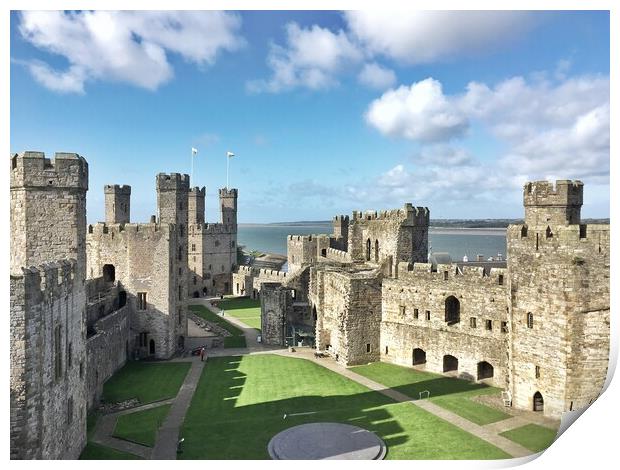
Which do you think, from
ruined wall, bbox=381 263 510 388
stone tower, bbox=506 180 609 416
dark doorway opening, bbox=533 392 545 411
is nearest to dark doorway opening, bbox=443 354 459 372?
ruined wall, bbox=381 263 510 388

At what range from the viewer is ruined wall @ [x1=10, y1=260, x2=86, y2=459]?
13.2 m

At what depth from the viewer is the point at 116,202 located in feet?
151

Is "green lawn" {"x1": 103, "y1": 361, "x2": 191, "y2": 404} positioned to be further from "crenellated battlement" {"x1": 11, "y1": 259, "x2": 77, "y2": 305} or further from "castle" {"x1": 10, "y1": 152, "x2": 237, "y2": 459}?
"crenellated battlement" {"x1": 11, "y1": 259, "x2": 77, "y2": 305}

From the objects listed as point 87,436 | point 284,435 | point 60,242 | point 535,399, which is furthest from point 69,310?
point 535,399

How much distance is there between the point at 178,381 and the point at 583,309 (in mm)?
19687

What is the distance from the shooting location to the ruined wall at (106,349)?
75.2ft

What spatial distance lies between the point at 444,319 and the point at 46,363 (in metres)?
19.9

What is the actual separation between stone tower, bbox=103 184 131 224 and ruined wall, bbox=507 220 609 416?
118 ft

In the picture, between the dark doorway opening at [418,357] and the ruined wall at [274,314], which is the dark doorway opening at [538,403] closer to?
the dark doorway opening at [418,357]

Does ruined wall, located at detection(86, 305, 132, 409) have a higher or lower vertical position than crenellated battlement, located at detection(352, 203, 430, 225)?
lower

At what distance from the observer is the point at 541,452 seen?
17484mm

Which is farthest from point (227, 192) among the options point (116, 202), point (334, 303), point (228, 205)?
point (334, 303)

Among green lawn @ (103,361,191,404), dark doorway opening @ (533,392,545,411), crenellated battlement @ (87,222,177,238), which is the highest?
crenellated battlement @ (87,222,177,238)

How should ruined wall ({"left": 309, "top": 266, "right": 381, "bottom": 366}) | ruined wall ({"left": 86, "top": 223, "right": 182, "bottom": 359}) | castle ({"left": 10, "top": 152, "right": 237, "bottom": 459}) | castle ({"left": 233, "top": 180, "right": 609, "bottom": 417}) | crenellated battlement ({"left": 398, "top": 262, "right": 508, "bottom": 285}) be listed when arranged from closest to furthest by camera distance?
1. castle ({"left": 10, "top": 152, "right": 237, "bottom": 459})
2. castle ({"left": 233, "top": 180, "right": 609, "bottom": 417})
3. crenellated battlement ({"left": 398, "top": 262, "right": 508, "bottom": 285})
4. ruined wall ({"left": 309, "top": 266, "right": 381, "bottom": 366})
5. ruined wall ({"left": 86, "top": 223, "right": 182, "bottom": 359})
